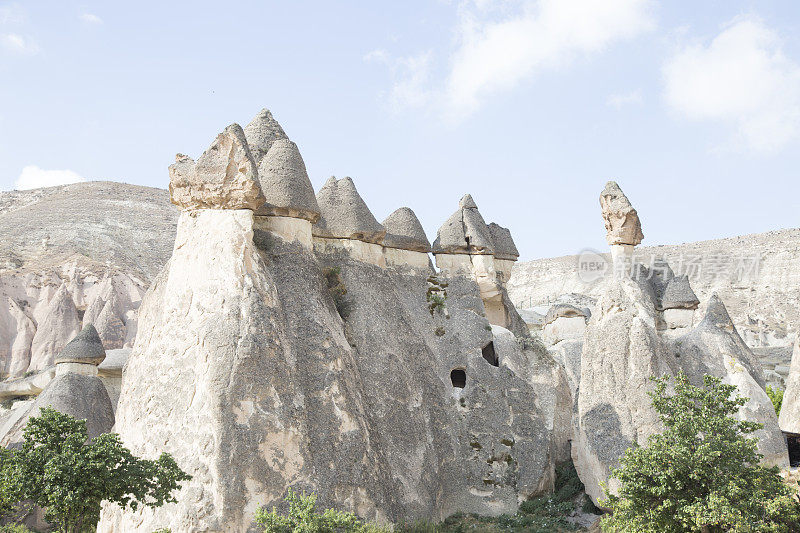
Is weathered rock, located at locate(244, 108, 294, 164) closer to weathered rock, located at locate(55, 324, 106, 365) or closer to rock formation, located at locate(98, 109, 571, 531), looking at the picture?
rock formation, located at locate(98, 109, 571, 531)

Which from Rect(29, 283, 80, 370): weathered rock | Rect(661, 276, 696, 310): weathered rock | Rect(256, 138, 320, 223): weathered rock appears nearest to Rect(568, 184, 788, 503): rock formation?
Rect(661, 276, 696, 310): weathered rock

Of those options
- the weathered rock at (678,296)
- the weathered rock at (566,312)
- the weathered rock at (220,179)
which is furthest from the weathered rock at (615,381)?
the weathered rock at (566,312)

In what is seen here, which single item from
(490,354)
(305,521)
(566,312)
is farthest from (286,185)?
(566,312)

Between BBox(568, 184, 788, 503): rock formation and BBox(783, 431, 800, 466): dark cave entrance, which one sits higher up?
BBox(568, 184, 788, 503): rock formation

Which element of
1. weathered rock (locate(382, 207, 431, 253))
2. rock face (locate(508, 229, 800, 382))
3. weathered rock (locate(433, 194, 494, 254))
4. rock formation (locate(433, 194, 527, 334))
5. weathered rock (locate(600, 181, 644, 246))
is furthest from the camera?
rock face (locate(508, 229, 800, 382))

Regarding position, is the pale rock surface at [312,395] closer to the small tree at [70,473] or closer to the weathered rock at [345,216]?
the weathered rock at [345,216]

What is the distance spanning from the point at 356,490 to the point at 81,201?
52182 mm

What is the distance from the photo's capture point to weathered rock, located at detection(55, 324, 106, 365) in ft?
63.6

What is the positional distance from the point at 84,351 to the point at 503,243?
11.6 metres

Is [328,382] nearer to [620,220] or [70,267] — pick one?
[620,220]

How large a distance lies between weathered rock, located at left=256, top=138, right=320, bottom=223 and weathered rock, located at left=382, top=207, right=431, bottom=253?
10.8ft

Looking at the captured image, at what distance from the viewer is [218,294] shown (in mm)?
12398

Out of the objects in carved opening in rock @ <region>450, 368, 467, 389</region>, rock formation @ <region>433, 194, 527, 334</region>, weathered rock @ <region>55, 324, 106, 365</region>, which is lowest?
carved opening in rock @ <region>450, 368, 467, 389</region>

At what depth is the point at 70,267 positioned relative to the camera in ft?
141
